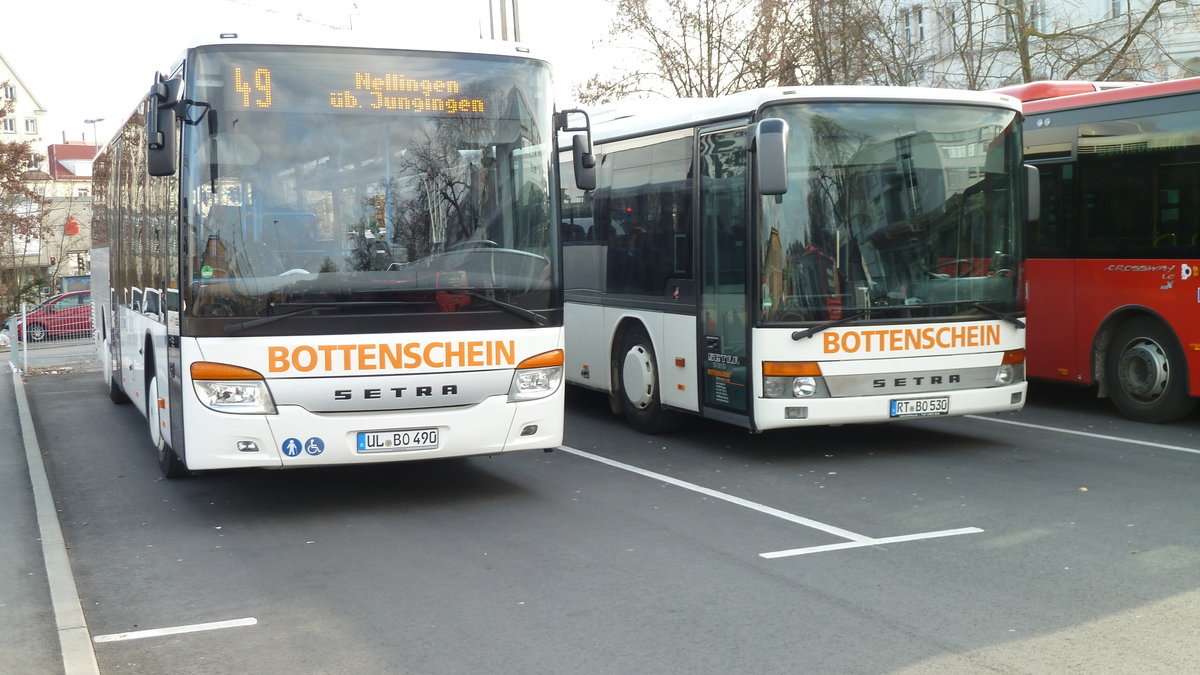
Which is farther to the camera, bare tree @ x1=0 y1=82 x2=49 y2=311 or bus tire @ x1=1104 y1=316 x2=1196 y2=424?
bare tree @ x1=0 y1=82 x2=49 y2=311

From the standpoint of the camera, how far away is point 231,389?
8422mm

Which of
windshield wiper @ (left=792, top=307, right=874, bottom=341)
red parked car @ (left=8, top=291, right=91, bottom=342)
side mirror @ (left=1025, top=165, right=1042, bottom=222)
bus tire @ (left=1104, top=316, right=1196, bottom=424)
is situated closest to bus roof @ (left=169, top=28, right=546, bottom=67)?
windshield wiper @ (left=792, top=307, right=874, bottom=341)

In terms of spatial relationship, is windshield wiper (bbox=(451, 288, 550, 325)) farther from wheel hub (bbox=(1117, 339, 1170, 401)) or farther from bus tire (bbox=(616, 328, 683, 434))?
wheel hub (bbox=(1117, 339, 1170, 401))

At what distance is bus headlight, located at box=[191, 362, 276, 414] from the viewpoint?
839 cm

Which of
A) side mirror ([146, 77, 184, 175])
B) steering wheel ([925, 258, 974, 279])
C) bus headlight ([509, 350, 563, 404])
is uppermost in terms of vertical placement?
side mirror ([146, 77, 184, 175])

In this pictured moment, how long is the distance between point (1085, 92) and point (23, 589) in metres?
11.9

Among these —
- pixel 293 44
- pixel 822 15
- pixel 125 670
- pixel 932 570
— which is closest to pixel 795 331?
pixel 932 570

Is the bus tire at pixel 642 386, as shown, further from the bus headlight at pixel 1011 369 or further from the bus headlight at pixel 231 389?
the bus headlight at pixel 231 389

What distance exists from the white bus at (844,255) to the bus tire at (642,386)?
555 mm

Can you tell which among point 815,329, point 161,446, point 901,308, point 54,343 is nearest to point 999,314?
point 901,308

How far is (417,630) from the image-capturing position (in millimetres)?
6191

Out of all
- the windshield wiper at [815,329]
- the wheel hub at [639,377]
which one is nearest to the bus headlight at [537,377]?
the windshield wiper at [815,329]

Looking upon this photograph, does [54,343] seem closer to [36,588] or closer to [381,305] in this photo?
[381,305]

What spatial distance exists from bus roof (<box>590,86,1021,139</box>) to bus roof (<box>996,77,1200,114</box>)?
6.47 feet
